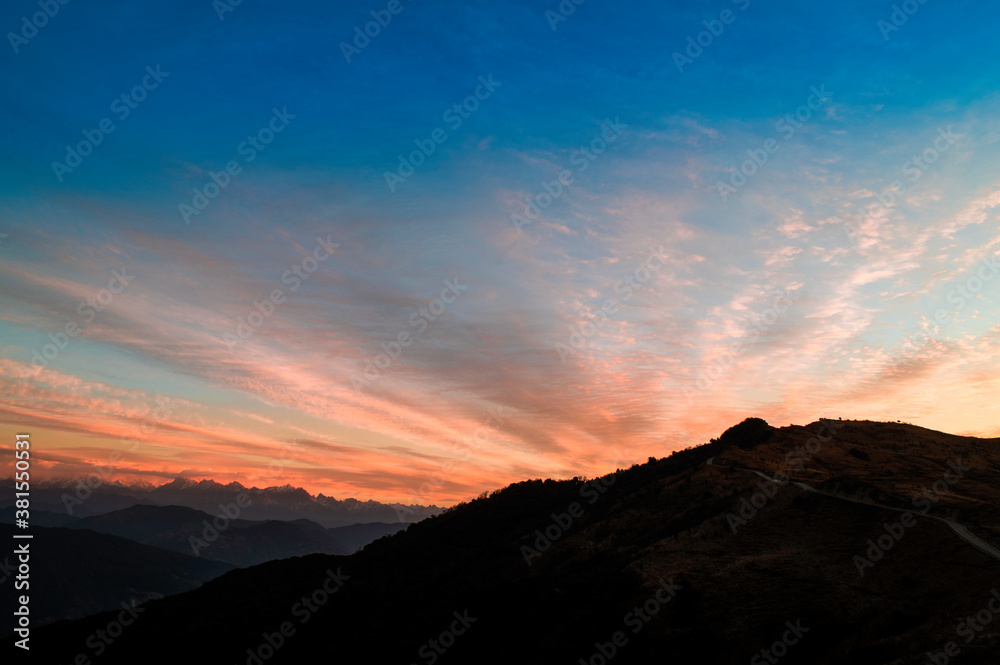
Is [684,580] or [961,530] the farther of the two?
[684,580]

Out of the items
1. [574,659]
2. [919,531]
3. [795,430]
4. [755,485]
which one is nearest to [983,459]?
[795,430]

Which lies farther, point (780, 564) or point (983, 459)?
point (983, 459)

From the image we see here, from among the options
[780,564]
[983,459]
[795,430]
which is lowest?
[780,564]

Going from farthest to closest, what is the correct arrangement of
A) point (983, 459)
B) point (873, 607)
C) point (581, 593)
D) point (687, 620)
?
point (983, 459) → point (581, 593) → point (687, 620) → point (873, 607)

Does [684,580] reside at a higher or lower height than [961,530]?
lower

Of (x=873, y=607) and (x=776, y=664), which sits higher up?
(x=873, y=607)

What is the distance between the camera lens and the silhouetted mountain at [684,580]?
18984 millimetres

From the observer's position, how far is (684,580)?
24078 millimetres

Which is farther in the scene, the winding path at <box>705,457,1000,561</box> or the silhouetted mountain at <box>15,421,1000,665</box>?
the winding path at <box>705,457,1000,561</box>

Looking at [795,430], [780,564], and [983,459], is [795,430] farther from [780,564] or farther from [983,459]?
[780,564]

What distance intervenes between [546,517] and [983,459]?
121 feet

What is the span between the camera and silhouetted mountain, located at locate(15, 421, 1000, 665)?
19.0 metres

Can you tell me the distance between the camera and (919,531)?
23359 millimetres

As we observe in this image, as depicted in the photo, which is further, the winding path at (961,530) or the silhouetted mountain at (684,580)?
the winding path at (961,530)
